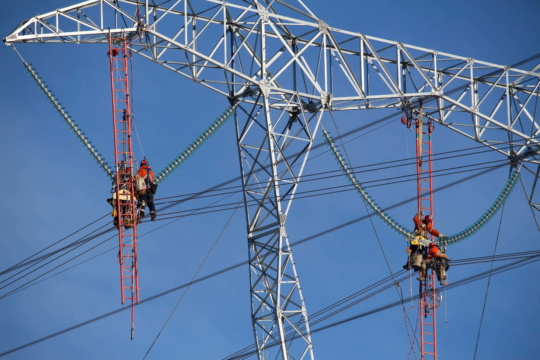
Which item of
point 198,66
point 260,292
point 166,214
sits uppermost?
point 198,66

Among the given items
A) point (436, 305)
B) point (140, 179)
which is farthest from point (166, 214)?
point (436, 305)

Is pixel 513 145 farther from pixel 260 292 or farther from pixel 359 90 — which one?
pixel 260 292

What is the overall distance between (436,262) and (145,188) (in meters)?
8.70

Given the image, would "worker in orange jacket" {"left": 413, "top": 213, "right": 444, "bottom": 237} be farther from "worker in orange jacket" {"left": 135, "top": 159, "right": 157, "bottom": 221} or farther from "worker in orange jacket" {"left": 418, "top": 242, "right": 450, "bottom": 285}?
"worker in orange jacket" {"left": 135, "top": 159, "right": 157, "bottom": 221}

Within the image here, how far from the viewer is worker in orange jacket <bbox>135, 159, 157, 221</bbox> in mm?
43000

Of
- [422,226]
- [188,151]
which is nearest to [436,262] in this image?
[422,226]

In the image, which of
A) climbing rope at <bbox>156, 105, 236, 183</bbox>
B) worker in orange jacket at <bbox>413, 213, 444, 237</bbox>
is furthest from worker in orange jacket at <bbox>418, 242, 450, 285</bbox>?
climbing rope at <bbox>156, 105, 236, 183</bbox>

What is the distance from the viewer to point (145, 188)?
43094 millimetres

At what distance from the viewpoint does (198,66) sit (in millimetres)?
42688

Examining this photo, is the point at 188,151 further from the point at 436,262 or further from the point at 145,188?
the point at 436,262

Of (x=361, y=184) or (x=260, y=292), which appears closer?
(x=260, y=292)

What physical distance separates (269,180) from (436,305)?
8.17 meters

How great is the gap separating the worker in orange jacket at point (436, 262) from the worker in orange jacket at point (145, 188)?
317 inches

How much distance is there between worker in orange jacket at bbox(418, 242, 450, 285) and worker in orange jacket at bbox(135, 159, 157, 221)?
8064 millimetres
